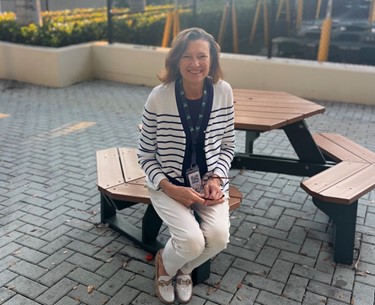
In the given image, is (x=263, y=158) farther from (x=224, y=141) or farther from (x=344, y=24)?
(x=344, y=24)

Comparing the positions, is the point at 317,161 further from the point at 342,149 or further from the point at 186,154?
the point at 186,154

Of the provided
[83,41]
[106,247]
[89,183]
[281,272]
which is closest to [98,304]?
[106,247]

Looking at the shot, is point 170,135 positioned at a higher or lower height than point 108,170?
higher

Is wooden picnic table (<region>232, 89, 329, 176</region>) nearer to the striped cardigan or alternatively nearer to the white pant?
the striped cardigan

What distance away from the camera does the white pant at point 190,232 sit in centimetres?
269

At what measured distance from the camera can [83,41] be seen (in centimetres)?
957

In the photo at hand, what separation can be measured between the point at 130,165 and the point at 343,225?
157cm

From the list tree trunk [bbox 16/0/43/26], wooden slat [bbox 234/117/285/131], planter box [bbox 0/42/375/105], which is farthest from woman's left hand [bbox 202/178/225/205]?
tree trunk [bbox 16/0/43/26]

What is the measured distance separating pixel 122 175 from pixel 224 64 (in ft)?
16.3

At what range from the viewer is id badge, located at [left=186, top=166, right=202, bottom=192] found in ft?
9.30

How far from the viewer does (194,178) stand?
284 centimetres

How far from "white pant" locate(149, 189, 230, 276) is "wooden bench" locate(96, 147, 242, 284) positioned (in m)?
0.19

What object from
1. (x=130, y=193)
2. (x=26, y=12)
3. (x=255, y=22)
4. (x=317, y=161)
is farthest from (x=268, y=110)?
(x=255, y=22)

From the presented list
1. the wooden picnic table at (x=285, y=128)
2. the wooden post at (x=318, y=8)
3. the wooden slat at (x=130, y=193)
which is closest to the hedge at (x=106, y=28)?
the wooden post at (x=318, y=8)
